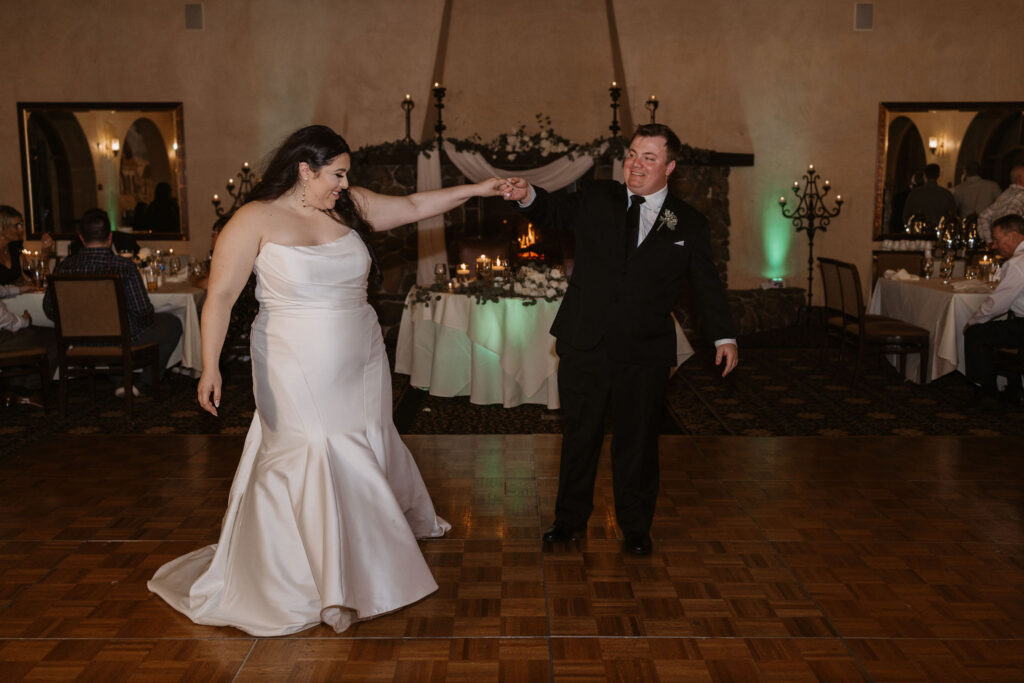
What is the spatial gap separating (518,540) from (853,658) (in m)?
1.40

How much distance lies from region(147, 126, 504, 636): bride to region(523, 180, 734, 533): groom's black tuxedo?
0.79 metres

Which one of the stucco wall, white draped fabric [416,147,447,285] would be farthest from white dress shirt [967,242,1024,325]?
white draped fabric [416,147,447,285]

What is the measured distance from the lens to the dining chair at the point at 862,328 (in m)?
6.77

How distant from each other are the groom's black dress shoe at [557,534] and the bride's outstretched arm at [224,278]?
145cm

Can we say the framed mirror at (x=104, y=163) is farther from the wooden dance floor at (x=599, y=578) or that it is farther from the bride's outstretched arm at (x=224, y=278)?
the bride's outstretched arm at (x=224, y=278)

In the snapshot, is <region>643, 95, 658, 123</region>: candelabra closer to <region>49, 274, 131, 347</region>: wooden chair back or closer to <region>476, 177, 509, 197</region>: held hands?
<region>49, 274, 131, 347</region>: wooden chair back

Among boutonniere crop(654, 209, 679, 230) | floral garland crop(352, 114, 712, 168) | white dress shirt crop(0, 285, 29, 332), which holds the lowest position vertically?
white dress shirt crop(0, 285, 29, 332)

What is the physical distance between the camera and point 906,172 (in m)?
10.6

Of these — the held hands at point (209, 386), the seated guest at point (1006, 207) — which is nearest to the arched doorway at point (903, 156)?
the seated guest at point (1006, 207)

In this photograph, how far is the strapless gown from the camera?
2961 mm

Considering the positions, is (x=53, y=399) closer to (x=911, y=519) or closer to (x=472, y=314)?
(x=472, y=314)

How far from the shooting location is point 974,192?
10156mm

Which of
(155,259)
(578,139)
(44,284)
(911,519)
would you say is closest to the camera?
(911,519)

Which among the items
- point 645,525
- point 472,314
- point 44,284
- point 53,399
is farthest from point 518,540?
point 44,284
